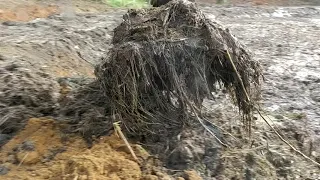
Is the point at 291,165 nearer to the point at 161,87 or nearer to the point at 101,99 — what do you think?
the point at 161,87

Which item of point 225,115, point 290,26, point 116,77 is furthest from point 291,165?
point 290,26

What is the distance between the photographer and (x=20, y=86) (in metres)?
6.66

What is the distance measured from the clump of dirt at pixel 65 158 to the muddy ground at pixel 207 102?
0.09ft

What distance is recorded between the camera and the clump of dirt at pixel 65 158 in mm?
4801

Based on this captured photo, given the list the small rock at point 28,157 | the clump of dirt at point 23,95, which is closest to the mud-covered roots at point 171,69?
the small rock at point 28,157

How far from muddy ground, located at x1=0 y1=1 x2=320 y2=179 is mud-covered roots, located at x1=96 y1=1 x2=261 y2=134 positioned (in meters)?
0.29

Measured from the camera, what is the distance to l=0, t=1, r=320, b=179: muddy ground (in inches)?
206

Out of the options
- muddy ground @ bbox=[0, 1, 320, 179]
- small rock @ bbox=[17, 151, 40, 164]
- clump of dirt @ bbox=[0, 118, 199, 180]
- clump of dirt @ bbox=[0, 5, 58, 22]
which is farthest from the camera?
clump of dirt @ bbox=[0, 5, 58, 22]

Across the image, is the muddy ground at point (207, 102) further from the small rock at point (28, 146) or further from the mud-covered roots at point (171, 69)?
the mud-covered roots at point (171, 69)

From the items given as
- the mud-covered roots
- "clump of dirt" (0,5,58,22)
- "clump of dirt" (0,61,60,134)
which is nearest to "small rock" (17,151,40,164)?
"clump of dirt" (0,61,60,134)

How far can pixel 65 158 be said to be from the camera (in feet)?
16.5

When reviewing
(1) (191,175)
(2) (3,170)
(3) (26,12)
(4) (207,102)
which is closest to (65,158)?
(2) (3,170)

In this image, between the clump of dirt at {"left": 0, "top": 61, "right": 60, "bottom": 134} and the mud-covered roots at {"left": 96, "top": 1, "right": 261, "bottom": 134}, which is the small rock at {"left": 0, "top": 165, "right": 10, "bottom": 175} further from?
the mud-covered roots at {"left": 96, "top": 1, "right": 261, "bottom": 134}

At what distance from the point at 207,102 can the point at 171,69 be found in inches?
81.9
